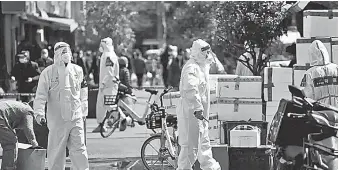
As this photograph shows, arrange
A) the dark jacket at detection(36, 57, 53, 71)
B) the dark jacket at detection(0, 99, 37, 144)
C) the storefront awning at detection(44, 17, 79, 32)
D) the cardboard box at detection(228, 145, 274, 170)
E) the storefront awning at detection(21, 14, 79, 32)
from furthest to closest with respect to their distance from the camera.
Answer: the storefront awning at detection(44, 17, 79, 32), the storefront awning at detection(21, 14, 79, 32), the dark jacket at detection(36, 57, 53, 71), the cardboard box at detection(228, 145, 274, 170), the dark jacket at detection(0, 99, 37, 144)

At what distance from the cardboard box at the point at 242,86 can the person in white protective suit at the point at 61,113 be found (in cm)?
224

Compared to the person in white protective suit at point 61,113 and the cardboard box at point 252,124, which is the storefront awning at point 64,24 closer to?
the cardboard box at point 252,124

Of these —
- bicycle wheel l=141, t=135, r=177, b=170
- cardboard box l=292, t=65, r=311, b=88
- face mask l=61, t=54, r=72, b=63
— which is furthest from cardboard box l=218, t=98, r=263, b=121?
face mask l=61, t=54, r=72, b=63

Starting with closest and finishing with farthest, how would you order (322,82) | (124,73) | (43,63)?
(322,82) → (124,73) → (43,63)

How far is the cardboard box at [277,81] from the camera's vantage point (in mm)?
12328

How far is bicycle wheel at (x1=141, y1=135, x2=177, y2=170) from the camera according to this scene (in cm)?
1167

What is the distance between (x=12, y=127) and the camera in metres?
11.0

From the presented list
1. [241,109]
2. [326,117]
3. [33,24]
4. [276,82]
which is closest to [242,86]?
[241,109]

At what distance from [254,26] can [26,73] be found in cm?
585

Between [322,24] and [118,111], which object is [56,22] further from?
[322,24]

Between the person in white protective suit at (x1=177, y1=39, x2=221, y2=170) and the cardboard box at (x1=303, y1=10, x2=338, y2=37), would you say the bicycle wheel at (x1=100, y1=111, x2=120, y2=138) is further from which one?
the person in white protective suit at (x1=177, y1=39, x2=221, y2=170)

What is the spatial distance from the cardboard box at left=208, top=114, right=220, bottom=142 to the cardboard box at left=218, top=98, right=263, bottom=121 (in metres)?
0.16

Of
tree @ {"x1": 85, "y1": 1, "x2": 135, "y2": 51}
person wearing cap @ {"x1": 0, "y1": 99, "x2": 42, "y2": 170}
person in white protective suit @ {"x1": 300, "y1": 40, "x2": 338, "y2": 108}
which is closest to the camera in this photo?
person in white protective suit @ {"x1": 300, "y1": 40, "x2": 338, "y2": 108}

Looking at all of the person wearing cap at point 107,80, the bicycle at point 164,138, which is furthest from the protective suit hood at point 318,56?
the person wearing cap at point 107,80
